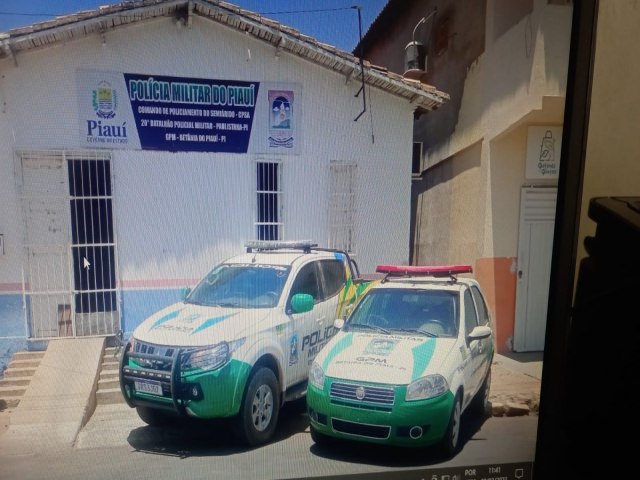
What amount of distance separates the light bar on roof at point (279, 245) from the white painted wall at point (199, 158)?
3cm

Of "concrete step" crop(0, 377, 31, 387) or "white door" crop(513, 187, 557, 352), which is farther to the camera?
"white door" crop(513, 187, 557, 352)

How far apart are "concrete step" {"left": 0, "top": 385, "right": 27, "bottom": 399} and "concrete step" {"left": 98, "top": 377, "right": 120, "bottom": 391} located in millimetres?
211

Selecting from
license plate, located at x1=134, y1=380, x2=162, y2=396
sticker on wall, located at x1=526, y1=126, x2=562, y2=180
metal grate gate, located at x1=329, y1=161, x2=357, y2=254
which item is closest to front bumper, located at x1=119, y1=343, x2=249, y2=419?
license plate, located at x1=134, y1=380, x2=162, y2=396

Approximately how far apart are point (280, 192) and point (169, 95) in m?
0.49

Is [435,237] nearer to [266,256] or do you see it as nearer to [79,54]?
[266,256]

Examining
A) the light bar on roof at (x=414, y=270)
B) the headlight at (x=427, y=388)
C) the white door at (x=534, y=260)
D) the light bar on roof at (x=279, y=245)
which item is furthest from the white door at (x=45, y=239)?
the white door at (x=534, y=260)

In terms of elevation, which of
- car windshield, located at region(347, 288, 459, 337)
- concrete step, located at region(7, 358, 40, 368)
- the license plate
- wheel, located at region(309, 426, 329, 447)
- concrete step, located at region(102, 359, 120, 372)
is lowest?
wheel, located at region(309, 426, 329, 447)

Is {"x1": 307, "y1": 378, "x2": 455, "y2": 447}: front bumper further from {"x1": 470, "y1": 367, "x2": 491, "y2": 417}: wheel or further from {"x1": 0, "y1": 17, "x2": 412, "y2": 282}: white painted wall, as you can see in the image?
{"x1": 0, "y1": 17, "x2": 412, "y2": 282}: white painted wall

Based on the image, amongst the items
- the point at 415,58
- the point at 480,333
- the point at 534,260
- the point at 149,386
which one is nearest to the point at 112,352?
the point at 149,386

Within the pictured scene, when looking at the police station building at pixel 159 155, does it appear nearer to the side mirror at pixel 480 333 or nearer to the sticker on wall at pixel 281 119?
the sticker on wall at pixel 281 119

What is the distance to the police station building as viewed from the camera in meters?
1.28

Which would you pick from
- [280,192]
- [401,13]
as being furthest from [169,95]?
[401,13]

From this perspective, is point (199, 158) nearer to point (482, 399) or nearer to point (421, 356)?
point (421, 356)

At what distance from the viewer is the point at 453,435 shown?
1442 millimetres
